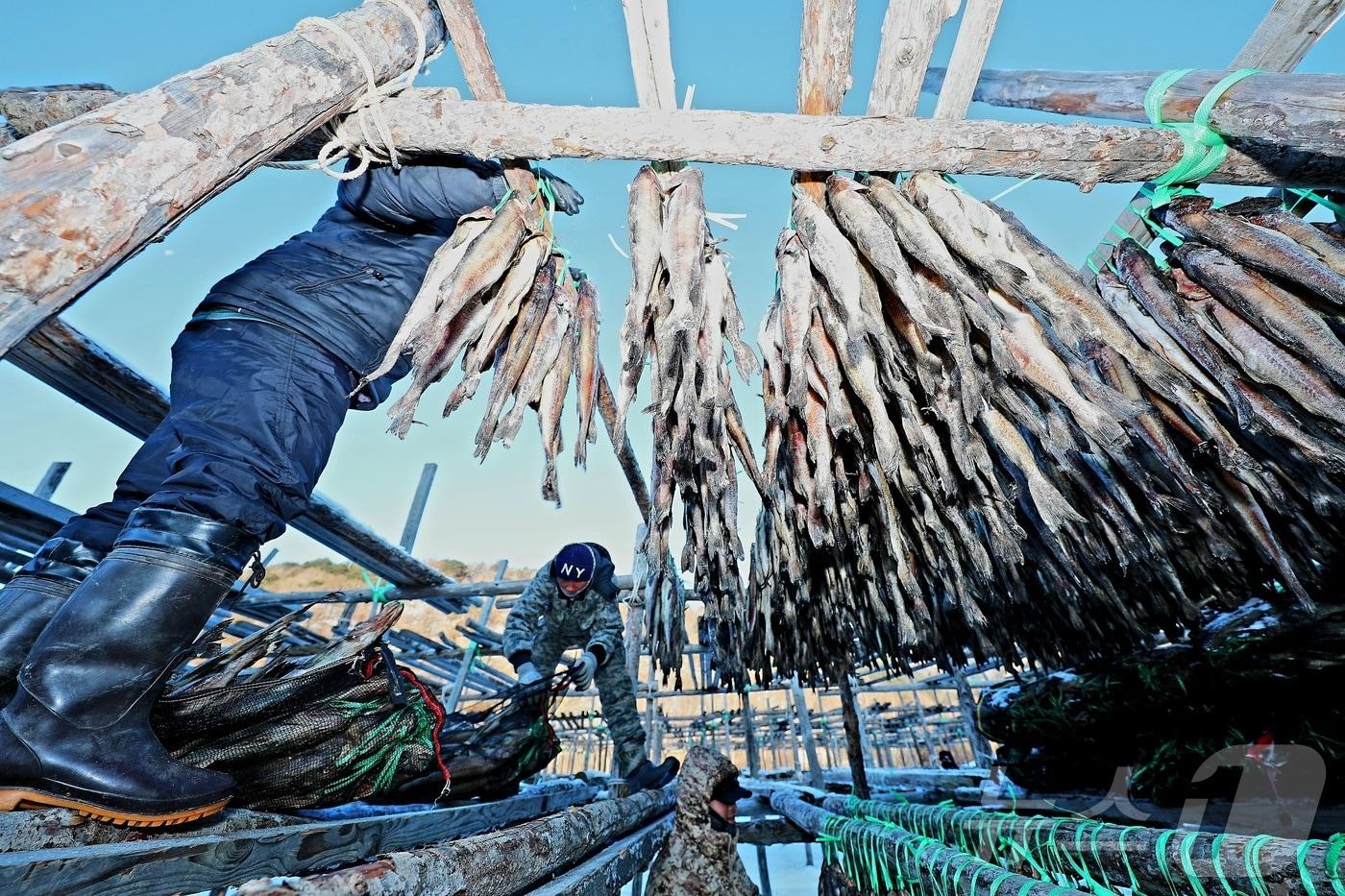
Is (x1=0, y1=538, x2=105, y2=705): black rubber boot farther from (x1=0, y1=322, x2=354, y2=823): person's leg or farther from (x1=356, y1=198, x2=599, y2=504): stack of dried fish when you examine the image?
(x1=356, y1=198, x2=599, y2=504): stack of dried fish

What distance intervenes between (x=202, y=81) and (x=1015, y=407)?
247 cm

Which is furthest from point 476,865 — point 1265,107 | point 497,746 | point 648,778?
point 648,778

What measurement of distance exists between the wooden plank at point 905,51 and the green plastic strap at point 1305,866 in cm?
209

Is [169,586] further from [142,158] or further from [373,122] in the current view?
[373,122]

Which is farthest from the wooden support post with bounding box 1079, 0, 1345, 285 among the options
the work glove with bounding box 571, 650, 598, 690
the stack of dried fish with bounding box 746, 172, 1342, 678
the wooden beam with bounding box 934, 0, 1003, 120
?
the work glove with bounding box 571, 650, 598, 690

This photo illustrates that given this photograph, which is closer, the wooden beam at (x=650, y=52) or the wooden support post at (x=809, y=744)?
the wooden beam at (x=650, y=52)

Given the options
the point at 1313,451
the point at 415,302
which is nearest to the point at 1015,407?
the point at 1313,451

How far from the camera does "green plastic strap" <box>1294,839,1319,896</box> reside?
1295 millimetres

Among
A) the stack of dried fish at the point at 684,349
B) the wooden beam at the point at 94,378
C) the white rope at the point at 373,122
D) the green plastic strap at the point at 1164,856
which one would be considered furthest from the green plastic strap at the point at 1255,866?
the wooden beam at the point at 94,378

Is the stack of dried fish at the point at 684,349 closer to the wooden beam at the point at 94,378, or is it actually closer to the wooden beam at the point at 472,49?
the wooden beam at the point at 472,49

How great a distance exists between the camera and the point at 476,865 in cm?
143

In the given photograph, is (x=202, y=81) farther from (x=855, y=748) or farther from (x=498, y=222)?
(x=855, y=748)

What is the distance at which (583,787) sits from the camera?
4.50 m

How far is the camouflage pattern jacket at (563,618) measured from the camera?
5.18 metres
